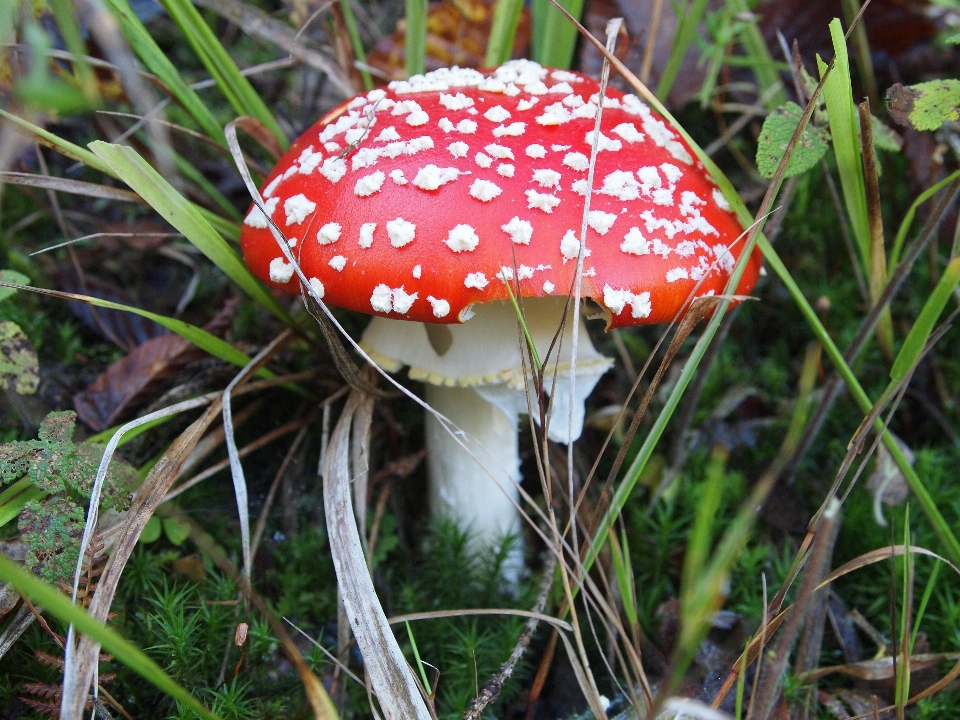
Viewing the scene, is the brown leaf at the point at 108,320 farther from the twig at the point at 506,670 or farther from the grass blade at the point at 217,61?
the twig at the point at 506,670

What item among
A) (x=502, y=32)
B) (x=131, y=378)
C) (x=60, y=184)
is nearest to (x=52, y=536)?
(x=131, y=378)

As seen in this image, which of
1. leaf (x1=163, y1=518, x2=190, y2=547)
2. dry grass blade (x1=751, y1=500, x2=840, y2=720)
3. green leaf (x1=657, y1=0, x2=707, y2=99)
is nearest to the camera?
dry grass blade (x1=751, y1=500, x2=840, y2=720)

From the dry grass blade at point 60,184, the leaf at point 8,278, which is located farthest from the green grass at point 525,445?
the leaf at point 8,278

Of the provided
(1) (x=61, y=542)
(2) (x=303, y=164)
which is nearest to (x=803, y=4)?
(2) (x=303, y=164)

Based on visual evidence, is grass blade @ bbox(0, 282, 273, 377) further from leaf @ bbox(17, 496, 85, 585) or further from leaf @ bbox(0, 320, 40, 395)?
leaf @ bbox(17, 496, 85, 585)

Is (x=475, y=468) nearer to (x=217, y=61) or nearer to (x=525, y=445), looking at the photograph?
(x=525, y=445)

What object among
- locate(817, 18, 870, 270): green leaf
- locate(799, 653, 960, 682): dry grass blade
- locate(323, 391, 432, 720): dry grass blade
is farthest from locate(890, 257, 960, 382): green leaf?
locate(323, 391, 432, 720): dry grass blade
